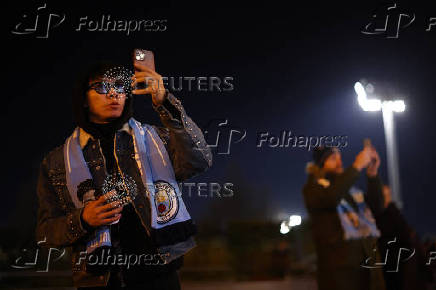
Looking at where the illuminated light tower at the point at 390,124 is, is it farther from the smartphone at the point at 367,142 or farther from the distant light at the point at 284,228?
the distant light at the point at 284,228

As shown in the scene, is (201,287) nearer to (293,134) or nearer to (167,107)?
(293,134)

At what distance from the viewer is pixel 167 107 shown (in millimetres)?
1624

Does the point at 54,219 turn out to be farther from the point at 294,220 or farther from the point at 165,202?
the point at 294,220

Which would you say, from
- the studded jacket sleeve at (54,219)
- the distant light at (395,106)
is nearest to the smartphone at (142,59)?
the studded jacket sleeve at (54,219)

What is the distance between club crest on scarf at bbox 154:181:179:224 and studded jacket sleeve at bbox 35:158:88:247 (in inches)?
10.1

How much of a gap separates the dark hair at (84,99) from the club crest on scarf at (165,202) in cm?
28

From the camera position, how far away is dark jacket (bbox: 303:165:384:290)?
2.52 m

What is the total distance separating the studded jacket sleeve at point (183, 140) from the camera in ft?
5.33

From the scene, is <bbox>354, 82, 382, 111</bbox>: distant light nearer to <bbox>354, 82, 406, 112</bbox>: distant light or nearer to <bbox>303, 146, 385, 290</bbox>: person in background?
<bbox>354, 82, 406, 112</bbox>: distant light

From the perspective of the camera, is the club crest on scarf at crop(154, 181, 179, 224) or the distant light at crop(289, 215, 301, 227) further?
the distant light at crop(289, 215, 301, 227)

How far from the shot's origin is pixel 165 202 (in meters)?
1.69

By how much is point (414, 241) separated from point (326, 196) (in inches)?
32.4

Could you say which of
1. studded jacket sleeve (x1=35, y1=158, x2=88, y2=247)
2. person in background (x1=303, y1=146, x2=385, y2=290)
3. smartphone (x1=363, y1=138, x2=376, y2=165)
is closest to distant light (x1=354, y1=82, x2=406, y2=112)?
smartphone (x1=363, y1=138, x2=376, y2=165)

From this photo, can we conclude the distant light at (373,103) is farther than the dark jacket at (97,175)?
Yes
